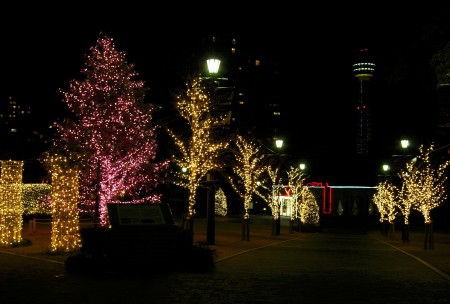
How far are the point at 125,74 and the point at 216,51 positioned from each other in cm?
659

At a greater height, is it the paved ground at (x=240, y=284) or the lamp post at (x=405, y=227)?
the lamp post at (x=405, y=227)

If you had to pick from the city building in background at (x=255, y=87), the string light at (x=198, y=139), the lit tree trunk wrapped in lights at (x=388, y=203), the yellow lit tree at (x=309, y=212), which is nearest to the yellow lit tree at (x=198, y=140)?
the string light at (x=198, y=139)

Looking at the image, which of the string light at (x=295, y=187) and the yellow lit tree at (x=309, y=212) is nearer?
the yellow lit tree at (x=309, y=212)

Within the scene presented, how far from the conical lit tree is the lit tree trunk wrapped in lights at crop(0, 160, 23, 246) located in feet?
9.70

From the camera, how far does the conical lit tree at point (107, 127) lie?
2927 centimetres

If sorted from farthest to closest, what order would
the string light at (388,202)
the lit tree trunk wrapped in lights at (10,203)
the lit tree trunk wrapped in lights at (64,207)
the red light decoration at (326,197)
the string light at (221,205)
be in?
the red light decoration at (326,197)
the string light at (221,205)
the string light at (388,202)
the lit tree trunk wrapped in lights at (10,203)
the lit tree trunk wrapped in lights at (64,207)

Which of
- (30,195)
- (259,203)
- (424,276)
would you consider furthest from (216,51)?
(259,203)

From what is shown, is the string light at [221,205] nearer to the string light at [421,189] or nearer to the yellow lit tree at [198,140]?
the string light at [421,189]

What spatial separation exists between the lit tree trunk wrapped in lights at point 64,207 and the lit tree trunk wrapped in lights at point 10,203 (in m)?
3.43

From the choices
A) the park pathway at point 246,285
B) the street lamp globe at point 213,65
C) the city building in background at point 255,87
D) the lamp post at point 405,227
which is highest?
the city building in background at point 255,87

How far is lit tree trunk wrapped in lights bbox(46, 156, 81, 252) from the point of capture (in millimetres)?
22141

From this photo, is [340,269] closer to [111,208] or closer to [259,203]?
[111,208]

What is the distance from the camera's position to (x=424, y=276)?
18391 mm

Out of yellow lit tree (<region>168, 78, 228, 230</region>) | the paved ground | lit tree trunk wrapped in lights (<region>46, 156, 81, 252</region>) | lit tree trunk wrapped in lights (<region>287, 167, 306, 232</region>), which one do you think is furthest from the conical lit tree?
lit tree trunk wrapped in lights (<region>287, 167, 306, 232</region>)
